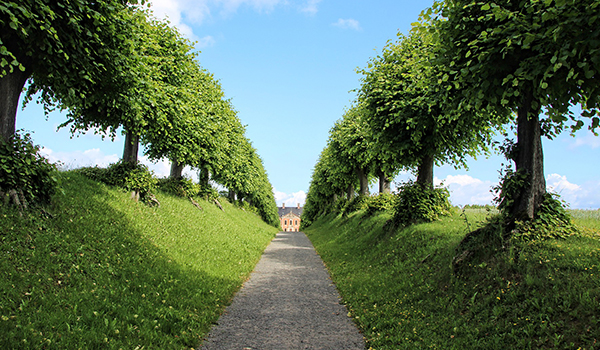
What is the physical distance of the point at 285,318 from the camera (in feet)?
29.4

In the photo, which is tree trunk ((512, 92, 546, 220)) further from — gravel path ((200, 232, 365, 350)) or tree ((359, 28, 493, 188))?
gravel path ((200, 232, 365, 350))

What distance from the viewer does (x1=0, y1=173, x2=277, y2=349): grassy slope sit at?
6.77 m

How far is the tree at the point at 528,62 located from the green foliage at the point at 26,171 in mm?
13311

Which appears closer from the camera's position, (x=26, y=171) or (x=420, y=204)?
(x=26, y=171)

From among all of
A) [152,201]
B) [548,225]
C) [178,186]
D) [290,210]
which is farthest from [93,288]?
[290,210]

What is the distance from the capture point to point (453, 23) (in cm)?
988

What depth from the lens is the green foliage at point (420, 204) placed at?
16953mm

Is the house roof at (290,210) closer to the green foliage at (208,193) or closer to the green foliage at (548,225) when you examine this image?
the green foliage at (208,193)

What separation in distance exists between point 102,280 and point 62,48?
715cm

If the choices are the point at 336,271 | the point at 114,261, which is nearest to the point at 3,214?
the point at 114,261

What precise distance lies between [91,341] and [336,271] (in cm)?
1046

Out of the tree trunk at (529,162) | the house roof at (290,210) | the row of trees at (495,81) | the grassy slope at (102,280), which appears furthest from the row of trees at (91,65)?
the house roof at (290,210)

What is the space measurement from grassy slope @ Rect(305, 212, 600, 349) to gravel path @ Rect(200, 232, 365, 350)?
567 mm

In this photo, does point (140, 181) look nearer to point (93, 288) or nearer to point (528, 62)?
point (93, 288)
